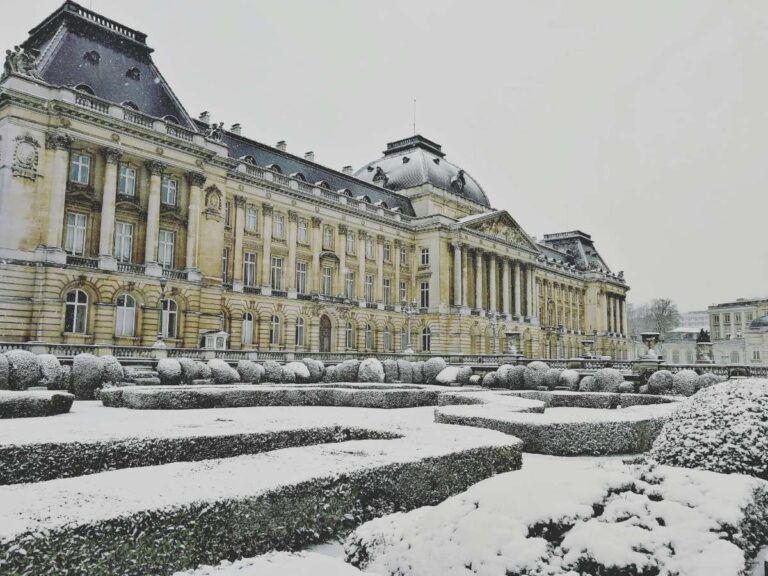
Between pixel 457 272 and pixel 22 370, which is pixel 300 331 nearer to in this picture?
pixel 457 272

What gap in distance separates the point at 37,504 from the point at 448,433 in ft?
20.7

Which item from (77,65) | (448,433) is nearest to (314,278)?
(77,65)

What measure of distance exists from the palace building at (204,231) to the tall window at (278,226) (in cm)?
23

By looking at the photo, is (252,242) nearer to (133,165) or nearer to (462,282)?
(133,165)

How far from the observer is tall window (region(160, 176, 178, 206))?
36781mm

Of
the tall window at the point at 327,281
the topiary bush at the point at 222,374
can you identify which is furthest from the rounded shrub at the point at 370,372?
the tall window at the point at 327,281

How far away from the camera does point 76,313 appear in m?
31.4

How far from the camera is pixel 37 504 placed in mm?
4887

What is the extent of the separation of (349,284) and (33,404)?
39.6m

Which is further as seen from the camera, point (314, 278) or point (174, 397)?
point (314, 278)

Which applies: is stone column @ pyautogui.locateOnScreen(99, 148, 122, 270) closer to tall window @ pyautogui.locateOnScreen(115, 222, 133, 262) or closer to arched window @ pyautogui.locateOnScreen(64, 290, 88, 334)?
tall window @ pyautogui.locateOnScreen(115, 222, 133, 262)

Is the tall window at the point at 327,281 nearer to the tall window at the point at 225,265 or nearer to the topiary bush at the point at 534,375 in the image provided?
the tall window at the point at 225,265

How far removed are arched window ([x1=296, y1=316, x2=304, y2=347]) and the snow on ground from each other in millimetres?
41708

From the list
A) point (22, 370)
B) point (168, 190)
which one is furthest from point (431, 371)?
point (168, 190)
